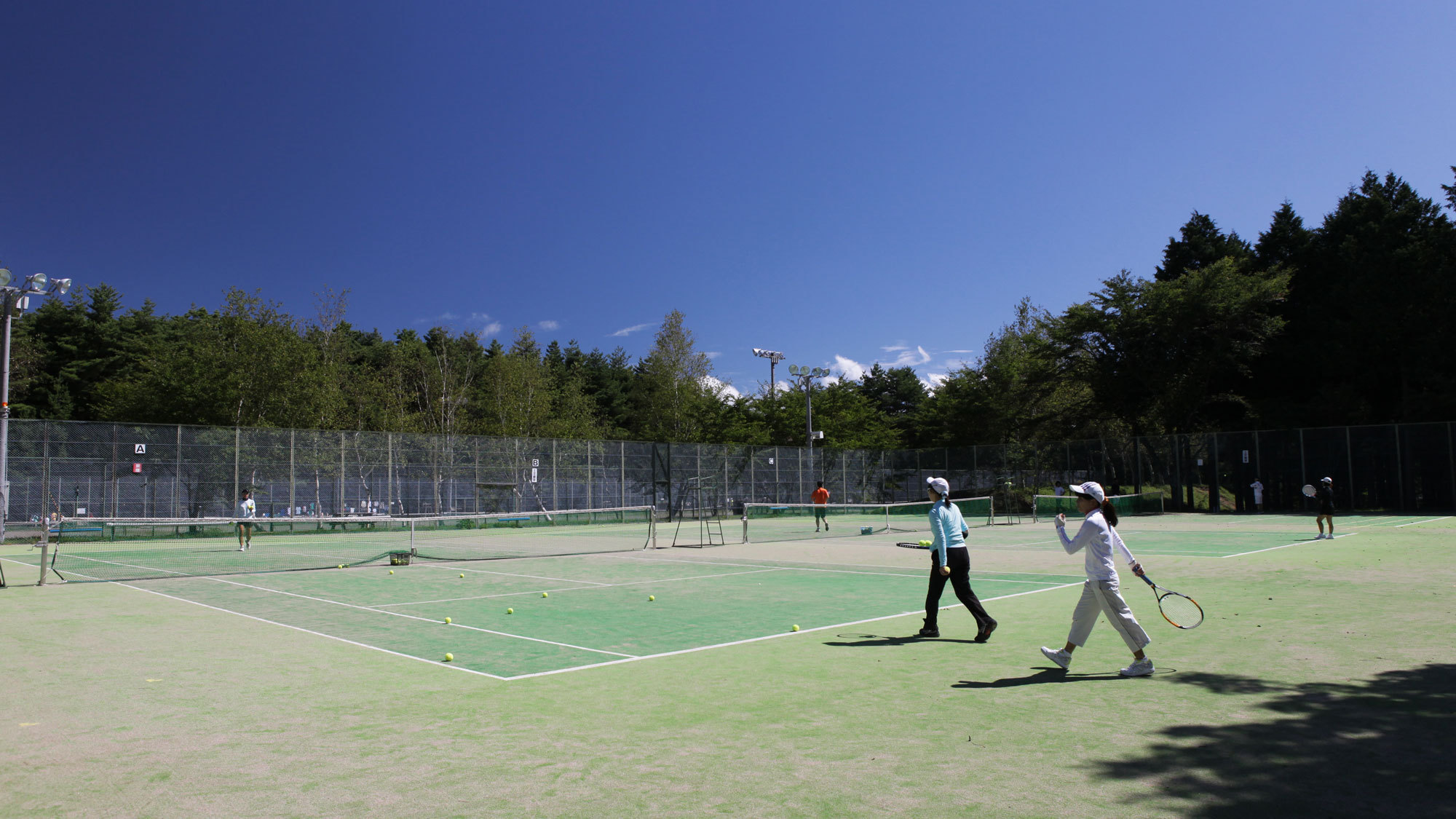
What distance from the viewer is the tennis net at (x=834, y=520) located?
2744 centimetres

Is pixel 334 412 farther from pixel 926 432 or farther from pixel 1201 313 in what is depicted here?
pixel 1201 313

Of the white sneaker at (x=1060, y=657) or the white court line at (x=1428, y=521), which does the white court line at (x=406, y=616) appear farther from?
the white court line at (x=1428, y=521)

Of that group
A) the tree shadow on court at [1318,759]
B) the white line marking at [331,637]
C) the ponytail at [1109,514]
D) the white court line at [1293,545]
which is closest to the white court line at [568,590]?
the white line marking at [331,637]

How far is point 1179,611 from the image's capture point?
7.72 meters

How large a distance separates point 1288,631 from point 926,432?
5083 centimetres

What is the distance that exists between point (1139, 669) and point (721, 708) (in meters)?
3.27

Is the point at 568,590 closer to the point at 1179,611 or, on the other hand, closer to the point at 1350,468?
the point at 1179,611

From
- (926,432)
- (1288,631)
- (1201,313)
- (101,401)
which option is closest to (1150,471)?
(1201,313)

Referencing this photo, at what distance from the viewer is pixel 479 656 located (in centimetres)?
830

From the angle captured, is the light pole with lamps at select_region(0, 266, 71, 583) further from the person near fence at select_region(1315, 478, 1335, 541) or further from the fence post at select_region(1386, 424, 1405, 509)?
the fence post at select_region(1386, 424, 1405, 509)

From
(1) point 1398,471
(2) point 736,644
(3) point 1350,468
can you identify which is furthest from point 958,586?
(3) point 1350,468

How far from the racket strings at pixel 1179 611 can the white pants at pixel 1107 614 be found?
65cm

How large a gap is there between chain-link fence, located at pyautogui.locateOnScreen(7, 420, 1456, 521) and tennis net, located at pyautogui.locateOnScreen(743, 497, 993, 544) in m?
1.46

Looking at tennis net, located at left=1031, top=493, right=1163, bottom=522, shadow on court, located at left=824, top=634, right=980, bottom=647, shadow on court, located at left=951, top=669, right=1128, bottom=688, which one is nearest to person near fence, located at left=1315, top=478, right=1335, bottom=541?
tennis net, located at left=1031, top=493, right=1163, bottom=522
